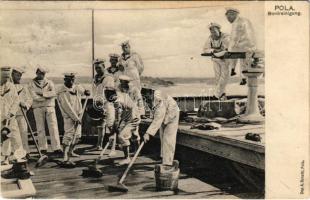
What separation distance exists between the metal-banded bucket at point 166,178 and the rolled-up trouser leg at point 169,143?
0.08 m

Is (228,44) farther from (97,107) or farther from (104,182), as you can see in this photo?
(104,182)

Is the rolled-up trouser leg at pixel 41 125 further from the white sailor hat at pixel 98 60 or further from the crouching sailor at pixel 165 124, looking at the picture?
the crouching sailor at pixel 165 124

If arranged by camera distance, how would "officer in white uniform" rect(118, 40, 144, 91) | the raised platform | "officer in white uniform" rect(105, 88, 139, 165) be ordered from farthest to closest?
"officer in white uniform" rect(105, 88, 139, 165) → "officer in white uniform" rect(118, 40, 144, 91) → the raised platform

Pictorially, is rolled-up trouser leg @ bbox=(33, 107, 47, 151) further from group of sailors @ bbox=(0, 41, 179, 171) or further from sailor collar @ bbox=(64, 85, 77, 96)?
sailor collar @ bbox=(64, 85, 77, 96)

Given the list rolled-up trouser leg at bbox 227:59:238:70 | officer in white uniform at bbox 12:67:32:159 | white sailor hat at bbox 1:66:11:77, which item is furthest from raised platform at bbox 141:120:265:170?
white sailor hat at bbox 1:66:11:77

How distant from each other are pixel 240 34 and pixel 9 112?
1232 millimetres

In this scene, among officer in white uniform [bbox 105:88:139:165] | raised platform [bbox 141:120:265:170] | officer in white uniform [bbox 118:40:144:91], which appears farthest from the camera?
officer in white uniform [bbox 105:88:139:165]

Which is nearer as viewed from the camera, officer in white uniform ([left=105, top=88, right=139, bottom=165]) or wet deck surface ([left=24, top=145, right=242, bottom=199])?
wet deck surface ([left=24, top=145, right=242, bottom=199])

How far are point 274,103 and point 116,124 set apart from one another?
2.67ft

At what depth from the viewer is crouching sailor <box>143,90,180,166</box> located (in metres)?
2.57

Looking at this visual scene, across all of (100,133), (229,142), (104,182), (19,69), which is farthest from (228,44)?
(19,69)

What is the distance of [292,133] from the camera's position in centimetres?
243

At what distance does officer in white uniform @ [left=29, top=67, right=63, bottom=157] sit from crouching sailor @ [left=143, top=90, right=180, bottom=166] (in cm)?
51

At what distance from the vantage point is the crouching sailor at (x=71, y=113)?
8.66 ft
